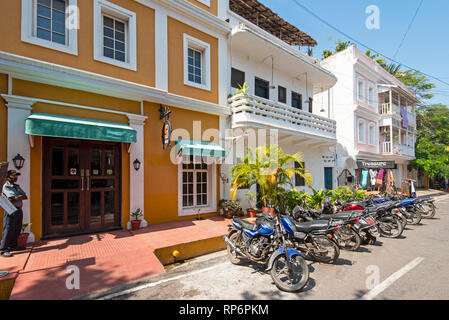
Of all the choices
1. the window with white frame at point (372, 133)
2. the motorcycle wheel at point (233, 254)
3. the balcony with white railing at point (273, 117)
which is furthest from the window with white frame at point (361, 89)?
the motorcycle wheel at point (233, 254)

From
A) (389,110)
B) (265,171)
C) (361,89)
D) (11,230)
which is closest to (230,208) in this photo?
(265,171)

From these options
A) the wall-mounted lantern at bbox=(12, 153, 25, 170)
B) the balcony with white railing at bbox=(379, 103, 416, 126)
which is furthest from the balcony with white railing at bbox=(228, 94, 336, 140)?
the balcony with white railing at bbox=(379, 103, 416, 126)

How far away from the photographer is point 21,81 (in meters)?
5.31

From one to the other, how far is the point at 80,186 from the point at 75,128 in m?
1.67

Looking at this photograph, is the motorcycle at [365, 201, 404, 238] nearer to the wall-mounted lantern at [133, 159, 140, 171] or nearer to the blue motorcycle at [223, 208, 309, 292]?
the blue motorcycle at [223, 208, 309, 292]

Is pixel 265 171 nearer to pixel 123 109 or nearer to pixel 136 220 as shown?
pixel 136 220

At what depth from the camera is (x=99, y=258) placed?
456cm

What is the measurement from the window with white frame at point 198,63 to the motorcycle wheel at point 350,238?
660 cm

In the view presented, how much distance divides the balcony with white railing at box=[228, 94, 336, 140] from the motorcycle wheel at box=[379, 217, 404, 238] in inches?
202

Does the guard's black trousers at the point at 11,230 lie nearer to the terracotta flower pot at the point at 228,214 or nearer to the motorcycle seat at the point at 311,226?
the terracotta flower pot at the point at 228,214
